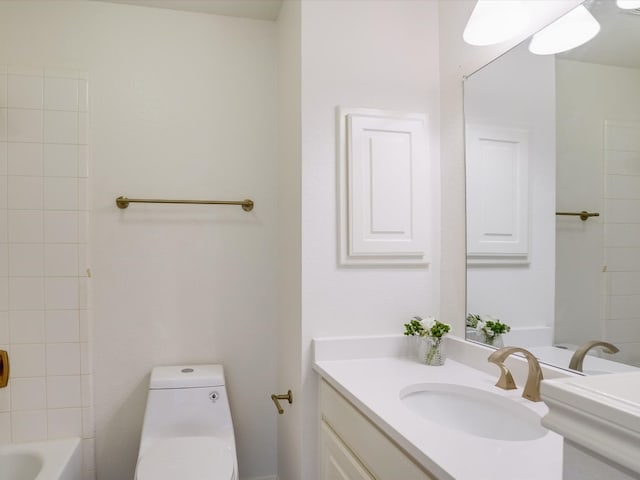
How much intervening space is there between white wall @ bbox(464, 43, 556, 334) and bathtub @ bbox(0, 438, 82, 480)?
185 centimetres

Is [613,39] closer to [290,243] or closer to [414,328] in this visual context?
[414,328]

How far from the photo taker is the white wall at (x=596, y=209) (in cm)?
112

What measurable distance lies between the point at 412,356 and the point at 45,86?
206 cm

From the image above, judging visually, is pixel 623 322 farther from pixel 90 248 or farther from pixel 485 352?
pixel 90 248

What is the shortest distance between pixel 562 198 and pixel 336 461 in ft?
3.73

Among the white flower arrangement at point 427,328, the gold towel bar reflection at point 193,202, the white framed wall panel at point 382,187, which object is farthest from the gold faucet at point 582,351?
the gold towel bar reflection at point 193,202

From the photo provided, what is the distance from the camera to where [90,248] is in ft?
7.07

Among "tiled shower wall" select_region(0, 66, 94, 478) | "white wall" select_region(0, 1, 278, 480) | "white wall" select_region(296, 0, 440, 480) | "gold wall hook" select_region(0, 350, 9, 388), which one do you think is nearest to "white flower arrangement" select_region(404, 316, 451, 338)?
"white wall" select_region(296, 0, 440, 480)

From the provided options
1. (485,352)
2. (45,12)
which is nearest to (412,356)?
(485,352)

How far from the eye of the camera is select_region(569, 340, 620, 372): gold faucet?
3.88 ft

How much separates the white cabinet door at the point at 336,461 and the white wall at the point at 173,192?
2.37 feet

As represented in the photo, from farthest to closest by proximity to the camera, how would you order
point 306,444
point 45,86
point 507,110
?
point 45,86, point 306,444, point 507,110

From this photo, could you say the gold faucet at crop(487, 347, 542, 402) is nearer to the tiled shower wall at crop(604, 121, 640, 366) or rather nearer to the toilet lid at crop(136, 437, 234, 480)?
the tiled shower wall at crop(604, 121, 640, 366)

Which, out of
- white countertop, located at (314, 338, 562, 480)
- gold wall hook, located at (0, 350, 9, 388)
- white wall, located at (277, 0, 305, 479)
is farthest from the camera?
gold wall hook, located at (0, 350, 9, 388)
